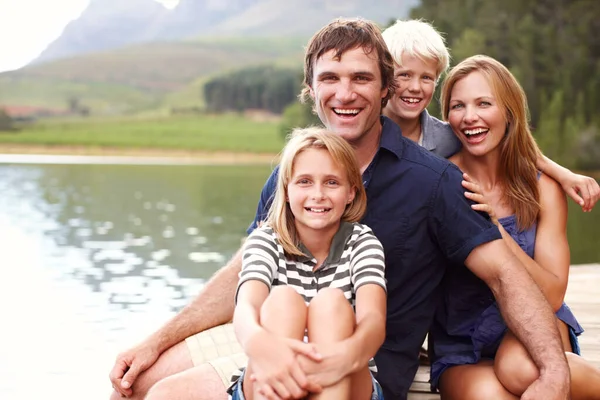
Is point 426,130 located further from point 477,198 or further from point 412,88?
point 477,198

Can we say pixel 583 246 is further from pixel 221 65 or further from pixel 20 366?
pixel 221 65

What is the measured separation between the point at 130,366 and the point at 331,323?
112 cm

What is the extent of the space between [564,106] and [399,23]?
93.0 feet

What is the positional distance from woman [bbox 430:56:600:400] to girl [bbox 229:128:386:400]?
53 cm

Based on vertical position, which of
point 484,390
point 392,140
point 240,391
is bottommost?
point 484,390

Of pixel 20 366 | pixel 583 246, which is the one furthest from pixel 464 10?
pixel 20 366

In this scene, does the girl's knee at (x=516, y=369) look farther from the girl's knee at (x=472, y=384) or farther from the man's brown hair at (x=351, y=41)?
the man's brown hair at (x=351, y=41)

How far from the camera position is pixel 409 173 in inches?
113

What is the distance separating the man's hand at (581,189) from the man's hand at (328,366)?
4.70 feet

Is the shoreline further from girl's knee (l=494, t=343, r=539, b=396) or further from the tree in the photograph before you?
girl's knee (l=494, t=343, r=539, b=396)

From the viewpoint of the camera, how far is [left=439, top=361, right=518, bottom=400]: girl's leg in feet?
9.23

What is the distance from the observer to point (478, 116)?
3.19 metres

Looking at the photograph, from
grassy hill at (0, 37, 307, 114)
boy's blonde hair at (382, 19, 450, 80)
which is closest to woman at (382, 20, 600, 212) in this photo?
boy's blonde hair at (382, 19, 450, 80)

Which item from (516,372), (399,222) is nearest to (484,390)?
(516,372)
